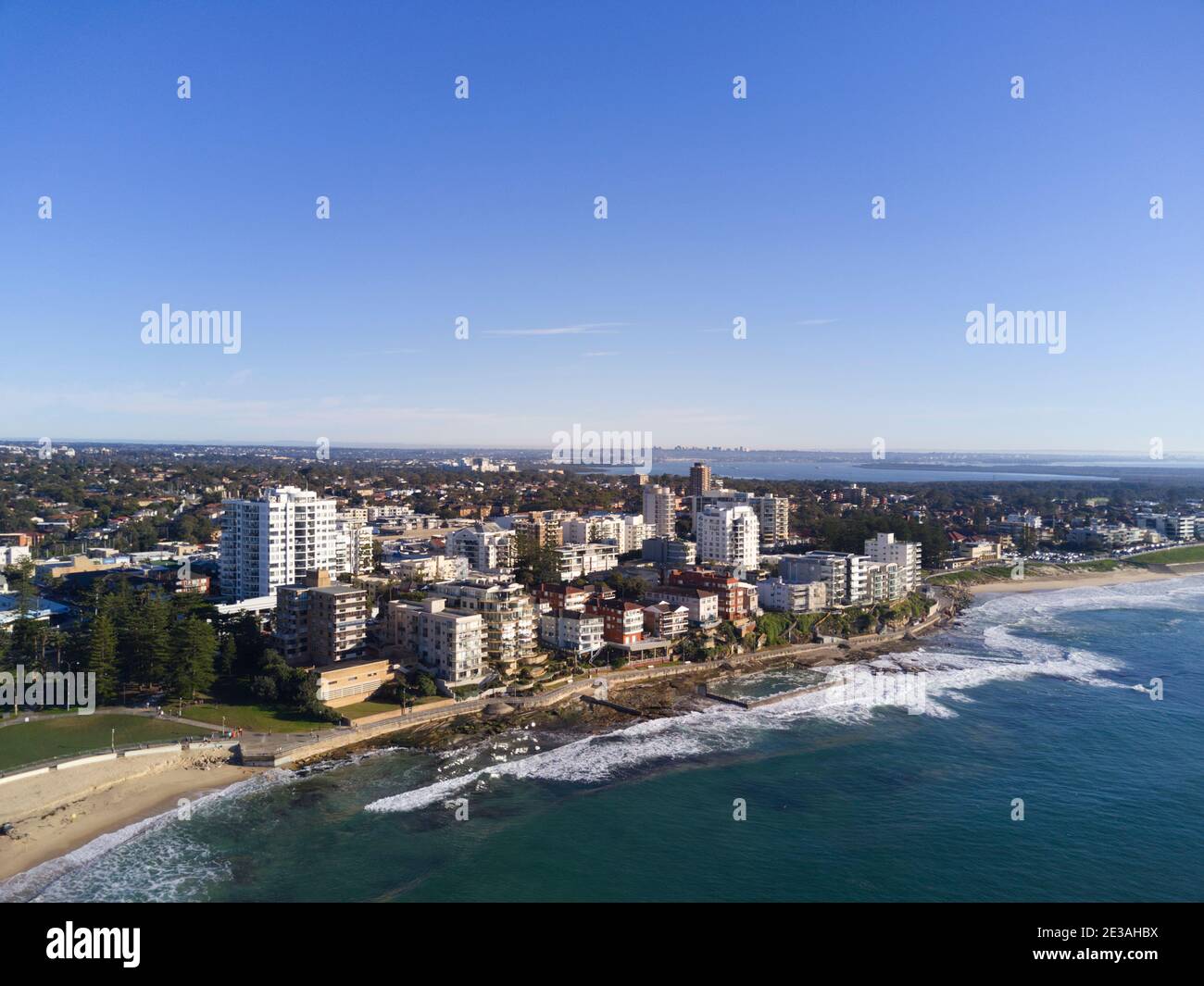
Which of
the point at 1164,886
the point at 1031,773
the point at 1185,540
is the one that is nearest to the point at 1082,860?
the point at 1164,886

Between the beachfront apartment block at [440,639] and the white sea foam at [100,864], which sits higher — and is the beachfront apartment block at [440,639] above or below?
above

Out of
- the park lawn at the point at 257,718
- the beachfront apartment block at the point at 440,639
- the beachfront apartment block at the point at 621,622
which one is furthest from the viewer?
the beachfront apartment block at the point at 621,622

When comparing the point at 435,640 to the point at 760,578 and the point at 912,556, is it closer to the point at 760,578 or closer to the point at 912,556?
the point at 760,578

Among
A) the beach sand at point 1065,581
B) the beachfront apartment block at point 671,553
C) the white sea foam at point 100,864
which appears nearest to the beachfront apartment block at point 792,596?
the beachfront apartment block at point 671,553

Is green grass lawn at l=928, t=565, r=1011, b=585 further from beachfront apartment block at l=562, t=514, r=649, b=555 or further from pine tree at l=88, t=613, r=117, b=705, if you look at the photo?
pine tree at l=88, t=613, r=117, b=705

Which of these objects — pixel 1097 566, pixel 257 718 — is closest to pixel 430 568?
pixel 257 718

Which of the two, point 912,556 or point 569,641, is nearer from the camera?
point 569,641

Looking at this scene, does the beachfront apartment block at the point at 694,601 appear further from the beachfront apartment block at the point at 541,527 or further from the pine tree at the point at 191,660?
the pine tree at the point at 191,660
